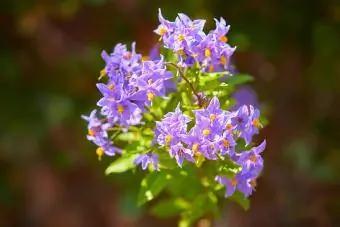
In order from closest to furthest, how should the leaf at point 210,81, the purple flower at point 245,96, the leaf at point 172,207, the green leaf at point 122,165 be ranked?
the leaf at point 210,81 < the green leaf at point 122,165 < the leaf at point 172,207 < the purple flower at point 245,96

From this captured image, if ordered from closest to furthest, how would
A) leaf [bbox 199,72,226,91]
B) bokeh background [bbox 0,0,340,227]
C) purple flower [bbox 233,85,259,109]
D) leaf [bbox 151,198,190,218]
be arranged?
leaf [bbox 199,72,226,91], leaf [bbox 151,198,190,218], purple flower [bbox 233,85,259,109], bokeh background [bbox 0,0,340,227]

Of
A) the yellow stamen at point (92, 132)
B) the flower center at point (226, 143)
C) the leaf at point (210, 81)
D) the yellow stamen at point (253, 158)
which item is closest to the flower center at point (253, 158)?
the yellow stamen at point (253, 158)

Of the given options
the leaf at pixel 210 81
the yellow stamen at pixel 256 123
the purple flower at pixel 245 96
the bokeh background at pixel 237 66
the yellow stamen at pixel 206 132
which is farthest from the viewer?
the bokeh background at pixel 237 66

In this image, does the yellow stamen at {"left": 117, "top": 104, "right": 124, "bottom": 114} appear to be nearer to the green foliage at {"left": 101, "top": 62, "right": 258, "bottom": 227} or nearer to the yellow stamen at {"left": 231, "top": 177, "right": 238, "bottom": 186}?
the green foliage at {"left": 101, "top": 62, "right": 258, "bottom": 227}

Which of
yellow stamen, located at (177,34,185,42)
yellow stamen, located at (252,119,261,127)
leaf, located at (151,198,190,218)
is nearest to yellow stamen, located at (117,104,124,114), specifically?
yellow stamen, located at (177,34,185,42)

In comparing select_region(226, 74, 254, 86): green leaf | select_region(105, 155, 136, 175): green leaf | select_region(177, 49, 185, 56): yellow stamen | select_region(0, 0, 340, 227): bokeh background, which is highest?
select_region(177, 49, 185, 56): yellow stamen

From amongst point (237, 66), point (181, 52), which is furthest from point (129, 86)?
point (237, 66)

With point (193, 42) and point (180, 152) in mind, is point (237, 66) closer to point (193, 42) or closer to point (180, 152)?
point (193, 42)

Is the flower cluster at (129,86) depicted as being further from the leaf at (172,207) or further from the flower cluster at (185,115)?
the leaf at (172,207)
